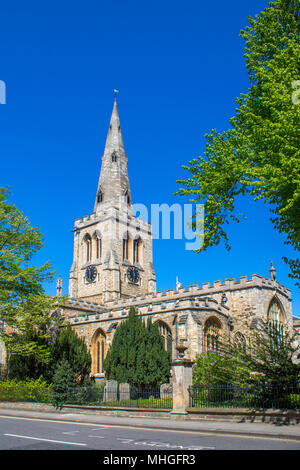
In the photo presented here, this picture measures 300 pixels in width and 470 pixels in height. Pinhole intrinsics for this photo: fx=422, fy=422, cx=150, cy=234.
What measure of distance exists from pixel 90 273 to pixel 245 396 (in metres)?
34.2

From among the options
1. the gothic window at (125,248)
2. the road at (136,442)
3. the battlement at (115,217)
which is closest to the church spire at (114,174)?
the battlement at (115,217)

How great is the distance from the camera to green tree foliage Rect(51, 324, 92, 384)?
24.7 meters

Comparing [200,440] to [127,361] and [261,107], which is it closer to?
[261,107]

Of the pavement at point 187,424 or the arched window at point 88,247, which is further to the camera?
the arched window at point 88,247

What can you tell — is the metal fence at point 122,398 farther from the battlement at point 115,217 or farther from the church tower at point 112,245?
the battlement at point 115,217

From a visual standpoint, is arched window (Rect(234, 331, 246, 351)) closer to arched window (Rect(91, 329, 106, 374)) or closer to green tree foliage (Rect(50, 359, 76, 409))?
green tree foliage (Rect(50, 359, 76, 409))

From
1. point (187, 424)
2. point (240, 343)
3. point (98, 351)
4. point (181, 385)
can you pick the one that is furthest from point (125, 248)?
point (187, 424)

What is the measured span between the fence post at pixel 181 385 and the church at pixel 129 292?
4.86 m

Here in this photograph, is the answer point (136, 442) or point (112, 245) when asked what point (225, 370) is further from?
point (112, 245)

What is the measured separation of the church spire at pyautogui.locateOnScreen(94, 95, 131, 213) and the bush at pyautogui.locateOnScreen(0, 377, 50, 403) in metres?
28.4

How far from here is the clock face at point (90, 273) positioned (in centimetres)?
4525

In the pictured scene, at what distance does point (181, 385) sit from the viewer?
1417cm
